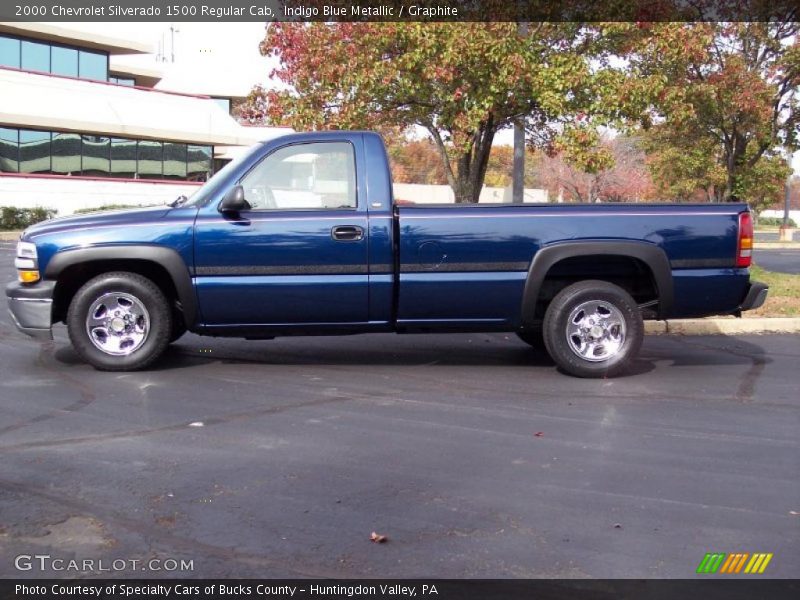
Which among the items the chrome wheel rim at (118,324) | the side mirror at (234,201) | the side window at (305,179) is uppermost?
the side window at (305,179)

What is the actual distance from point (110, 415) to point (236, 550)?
2.50m

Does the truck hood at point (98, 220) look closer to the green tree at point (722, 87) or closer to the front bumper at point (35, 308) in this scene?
the front bumper at point (35, 308)

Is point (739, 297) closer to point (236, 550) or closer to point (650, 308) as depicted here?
point (650, 308)

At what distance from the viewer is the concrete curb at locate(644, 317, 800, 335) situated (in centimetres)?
967

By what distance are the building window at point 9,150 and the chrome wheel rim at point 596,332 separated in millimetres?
30383

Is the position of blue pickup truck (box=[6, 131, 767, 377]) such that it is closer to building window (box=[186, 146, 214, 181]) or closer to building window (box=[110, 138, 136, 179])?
building window (box=[110, 138, 136, 179])

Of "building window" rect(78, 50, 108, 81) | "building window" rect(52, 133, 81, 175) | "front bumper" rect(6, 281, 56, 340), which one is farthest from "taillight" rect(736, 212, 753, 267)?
"building window" rect(78, 50, 108, 81)

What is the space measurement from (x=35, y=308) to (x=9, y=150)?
28.8 metres

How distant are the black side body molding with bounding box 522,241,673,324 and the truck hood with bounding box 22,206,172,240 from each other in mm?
3035

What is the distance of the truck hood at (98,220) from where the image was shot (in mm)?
7020

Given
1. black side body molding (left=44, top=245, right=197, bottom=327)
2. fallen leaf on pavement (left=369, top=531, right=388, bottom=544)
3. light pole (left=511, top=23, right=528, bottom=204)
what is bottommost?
fallen leaf on pavement (left=369, top=531, right=388, bottom=544)

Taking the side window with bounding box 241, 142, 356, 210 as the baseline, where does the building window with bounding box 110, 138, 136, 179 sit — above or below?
above

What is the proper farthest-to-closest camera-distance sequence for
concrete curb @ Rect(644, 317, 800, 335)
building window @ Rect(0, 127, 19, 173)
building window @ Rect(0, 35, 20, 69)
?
building window @ Rect(0, 35, 20, 69), building window @ Rect(0, 127, 19, 173), concrete curb @ Rect(644, 317, 800, 335)

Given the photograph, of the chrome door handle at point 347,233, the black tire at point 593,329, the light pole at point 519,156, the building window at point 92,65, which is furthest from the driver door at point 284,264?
the building window at point 92,65
